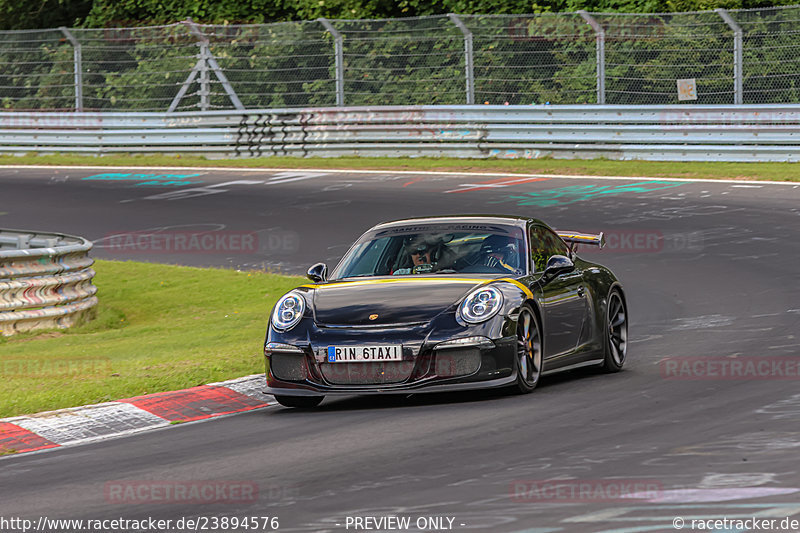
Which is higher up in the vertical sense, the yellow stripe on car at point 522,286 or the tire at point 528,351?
the yellow stripe on car at point 522,286

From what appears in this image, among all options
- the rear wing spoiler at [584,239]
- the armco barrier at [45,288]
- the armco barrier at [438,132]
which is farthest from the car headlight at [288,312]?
the armco barrier at [438,132]

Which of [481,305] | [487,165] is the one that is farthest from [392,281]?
[487,165]

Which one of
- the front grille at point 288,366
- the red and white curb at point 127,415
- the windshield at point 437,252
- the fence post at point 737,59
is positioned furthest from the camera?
the fence post at point 737,59

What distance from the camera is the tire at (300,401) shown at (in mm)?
9570

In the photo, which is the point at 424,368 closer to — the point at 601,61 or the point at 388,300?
the point at 388,300

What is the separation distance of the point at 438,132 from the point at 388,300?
60.9ft

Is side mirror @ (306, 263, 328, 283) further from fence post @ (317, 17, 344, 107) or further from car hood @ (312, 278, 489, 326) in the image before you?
fence post @ (317, 17, 344, 107)

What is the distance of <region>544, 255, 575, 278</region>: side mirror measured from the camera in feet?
32.6

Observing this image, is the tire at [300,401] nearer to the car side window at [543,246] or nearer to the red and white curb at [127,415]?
the red and white curb at [127,415]

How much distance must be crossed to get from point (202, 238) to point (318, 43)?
10.5 m

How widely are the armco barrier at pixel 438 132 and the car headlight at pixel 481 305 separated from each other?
15439mm

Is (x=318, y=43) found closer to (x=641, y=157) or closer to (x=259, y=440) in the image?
(x=641, y=157)

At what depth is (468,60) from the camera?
27.9 m

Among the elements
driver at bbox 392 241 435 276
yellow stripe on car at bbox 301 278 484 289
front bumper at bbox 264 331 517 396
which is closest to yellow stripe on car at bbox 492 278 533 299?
yellow stripe on car at bbox 301 278 484 289
